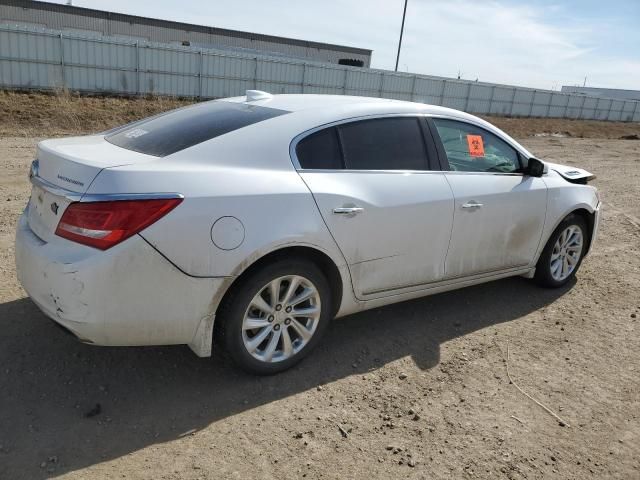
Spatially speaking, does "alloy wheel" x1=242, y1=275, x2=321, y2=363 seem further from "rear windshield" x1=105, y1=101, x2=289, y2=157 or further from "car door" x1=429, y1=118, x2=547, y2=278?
"car door" x1=429, y1=118, x2=547, y2=278

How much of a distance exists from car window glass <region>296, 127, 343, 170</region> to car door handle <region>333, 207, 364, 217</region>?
283 mm

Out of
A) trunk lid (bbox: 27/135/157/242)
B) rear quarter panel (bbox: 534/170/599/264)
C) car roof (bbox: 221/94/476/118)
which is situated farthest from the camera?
rear quarter panel (bbox: 534/170/599/264)

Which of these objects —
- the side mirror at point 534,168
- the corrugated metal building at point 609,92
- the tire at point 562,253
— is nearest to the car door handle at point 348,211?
the side mirror at point 534,168

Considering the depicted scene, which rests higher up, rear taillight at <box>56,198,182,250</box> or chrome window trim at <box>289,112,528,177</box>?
chrome window trim at <box>289,112,528,177</box>

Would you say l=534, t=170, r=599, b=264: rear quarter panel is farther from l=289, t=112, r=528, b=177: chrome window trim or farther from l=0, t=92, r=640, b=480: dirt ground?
l=0, t=92, r=640, b=480: dirt ground

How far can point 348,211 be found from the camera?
130 inches

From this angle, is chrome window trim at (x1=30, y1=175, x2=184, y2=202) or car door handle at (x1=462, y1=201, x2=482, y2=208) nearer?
chrome window trim at (x1=30, y1=175, x2=184, y2=202)

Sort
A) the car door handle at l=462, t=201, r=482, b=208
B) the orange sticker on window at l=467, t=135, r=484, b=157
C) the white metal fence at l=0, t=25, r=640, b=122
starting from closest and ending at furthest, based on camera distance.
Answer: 1. the car door handle at l=462, t=201, r=482, b=208
2. the orange sticker on window at l=467, t=135, r=484, b=157
3. the white metal fence at l=0, t=25, r=640, b=122

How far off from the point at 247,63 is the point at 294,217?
21.7 meters

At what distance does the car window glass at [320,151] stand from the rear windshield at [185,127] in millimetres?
291

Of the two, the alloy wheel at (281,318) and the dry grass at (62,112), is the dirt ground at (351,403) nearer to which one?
the alloy wheel at (281,318)

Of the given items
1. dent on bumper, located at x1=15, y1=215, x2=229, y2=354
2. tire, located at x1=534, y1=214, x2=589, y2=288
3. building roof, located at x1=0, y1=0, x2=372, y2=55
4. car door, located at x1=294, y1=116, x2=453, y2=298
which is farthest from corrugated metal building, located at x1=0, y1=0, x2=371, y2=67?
dent on bumper, located at x1=15, y1=215, x2=229, y2=354

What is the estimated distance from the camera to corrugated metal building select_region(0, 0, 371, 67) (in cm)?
3678

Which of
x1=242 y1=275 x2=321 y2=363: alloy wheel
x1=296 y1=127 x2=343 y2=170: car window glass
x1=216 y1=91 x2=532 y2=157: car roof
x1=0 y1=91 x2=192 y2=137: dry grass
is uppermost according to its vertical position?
x1=216 y1=91 x2=532 y2=157: car roof
